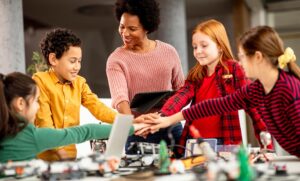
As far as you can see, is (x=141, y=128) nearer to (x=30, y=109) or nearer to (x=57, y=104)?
(x=57, y=104)

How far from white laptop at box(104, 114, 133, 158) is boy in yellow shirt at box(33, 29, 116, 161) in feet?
1.34

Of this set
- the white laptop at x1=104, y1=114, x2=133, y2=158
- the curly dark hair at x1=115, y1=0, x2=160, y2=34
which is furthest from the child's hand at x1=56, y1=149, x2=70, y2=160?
the curly dark hair at x1=115, y1=0, x2=160, y2=34

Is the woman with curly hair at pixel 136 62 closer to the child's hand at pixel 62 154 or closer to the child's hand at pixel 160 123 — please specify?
the child's hand at pixel 160 123

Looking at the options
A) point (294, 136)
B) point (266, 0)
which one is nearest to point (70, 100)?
point (294, 136)

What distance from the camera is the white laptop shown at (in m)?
1.68

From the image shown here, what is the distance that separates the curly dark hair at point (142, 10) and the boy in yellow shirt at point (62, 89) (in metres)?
0.26

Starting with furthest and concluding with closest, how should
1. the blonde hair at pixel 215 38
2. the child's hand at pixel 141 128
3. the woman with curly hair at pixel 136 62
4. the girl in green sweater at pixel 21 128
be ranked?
the woman with curly hair at pixel 136 62
the blonde hair at pixel 215 38
the child's hand at pixel 141 128
the girl in green sweater at pixel 21 128

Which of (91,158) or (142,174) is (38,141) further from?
(142,174)

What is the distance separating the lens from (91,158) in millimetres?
1553

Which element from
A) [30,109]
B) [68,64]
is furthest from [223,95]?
[30,109]

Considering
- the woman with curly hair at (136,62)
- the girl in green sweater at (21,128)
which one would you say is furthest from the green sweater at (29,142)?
the woman with curly hair at (136,62)

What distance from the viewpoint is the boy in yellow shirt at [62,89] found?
2100 millimetres

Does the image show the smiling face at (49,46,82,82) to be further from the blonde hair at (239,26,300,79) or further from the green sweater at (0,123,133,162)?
the blonde hair at (239,26,300,79)

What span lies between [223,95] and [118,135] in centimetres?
61
